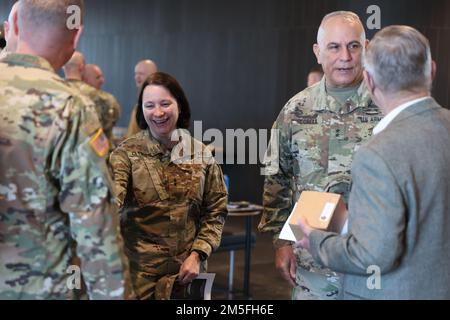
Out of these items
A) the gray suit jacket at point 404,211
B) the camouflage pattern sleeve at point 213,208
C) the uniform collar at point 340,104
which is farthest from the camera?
the camouflage pattern sleeve at point 213,208

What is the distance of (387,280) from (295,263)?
1061 millimetres

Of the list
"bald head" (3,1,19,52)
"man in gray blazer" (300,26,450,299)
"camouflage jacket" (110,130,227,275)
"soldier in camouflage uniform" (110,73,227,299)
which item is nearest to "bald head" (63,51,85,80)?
"soldier in camouflage uniform" (110,73,227,299)

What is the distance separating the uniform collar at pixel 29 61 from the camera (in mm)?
2020

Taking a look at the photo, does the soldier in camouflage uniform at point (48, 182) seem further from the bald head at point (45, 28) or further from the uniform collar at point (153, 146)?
the uniform collar at point (153, 146)

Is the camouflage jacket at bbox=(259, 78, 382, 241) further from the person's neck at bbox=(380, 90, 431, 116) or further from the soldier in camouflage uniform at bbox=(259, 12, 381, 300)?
the person's neck at bbox=(380, 90, 431, 116)

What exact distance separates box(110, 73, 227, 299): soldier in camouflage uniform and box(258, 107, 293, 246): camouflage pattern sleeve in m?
0.21

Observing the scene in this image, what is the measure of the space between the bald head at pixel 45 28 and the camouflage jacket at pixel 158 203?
0.93 m

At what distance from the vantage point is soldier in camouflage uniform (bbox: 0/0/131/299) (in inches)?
76.6

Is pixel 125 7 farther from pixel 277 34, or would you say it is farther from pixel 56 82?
pixel 56 82

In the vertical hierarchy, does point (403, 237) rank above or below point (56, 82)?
below

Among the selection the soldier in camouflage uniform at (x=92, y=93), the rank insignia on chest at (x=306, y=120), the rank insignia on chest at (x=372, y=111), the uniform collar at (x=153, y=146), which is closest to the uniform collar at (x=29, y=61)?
the uniform collar at (x=153, y=146)

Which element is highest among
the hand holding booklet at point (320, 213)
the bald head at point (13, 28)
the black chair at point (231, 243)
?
the bald head at point (13, 28)

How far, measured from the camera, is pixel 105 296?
1991mm

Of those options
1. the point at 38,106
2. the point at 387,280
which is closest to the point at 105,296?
the point at 38,106
